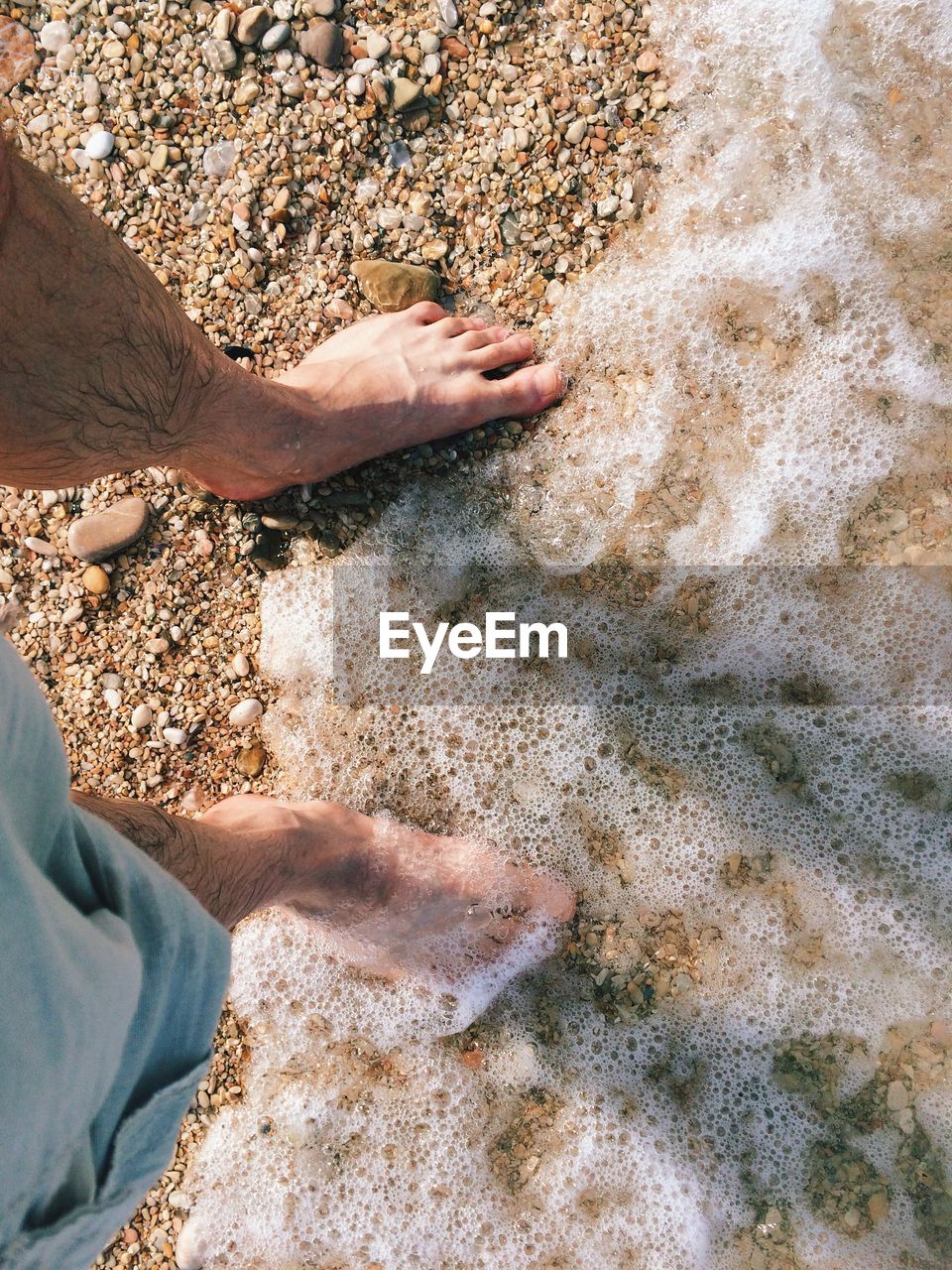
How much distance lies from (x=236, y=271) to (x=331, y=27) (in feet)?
2.17

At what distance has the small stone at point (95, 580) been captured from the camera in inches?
93.0

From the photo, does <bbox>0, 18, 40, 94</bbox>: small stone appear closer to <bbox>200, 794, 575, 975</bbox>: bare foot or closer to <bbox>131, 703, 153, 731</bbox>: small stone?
<bbox>131, 703, 153, 731</bbox>: small stone

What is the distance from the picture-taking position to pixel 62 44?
2.40m

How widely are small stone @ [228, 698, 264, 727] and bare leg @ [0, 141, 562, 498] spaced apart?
1.79 ft

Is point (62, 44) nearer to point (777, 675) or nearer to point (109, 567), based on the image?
point (109, 567)

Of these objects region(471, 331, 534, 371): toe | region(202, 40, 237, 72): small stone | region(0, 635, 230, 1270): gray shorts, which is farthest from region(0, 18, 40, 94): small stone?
region(0, 635, 230, 1270): gray shorts

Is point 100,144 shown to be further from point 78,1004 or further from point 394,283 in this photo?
point 78,1004

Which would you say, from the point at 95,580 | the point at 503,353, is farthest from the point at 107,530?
the point at 503,353

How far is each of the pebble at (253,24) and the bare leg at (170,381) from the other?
2.60ft

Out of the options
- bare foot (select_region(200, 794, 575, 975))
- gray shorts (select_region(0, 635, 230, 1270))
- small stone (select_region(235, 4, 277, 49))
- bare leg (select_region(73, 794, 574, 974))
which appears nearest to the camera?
gray shorts (select_region(0, 635, 230, 1270))

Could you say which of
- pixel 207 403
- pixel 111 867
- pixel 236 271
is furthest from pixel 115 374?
pixel 111 867

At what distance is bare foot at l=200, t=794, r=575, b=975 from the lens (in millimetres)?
2199

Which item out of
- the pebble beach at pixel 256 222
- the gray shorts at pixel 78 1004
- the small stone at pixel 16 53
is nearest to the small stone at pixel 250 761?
the pebble beach at pixel 256 222

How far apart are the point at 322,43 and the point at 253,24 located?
198 millimetres
